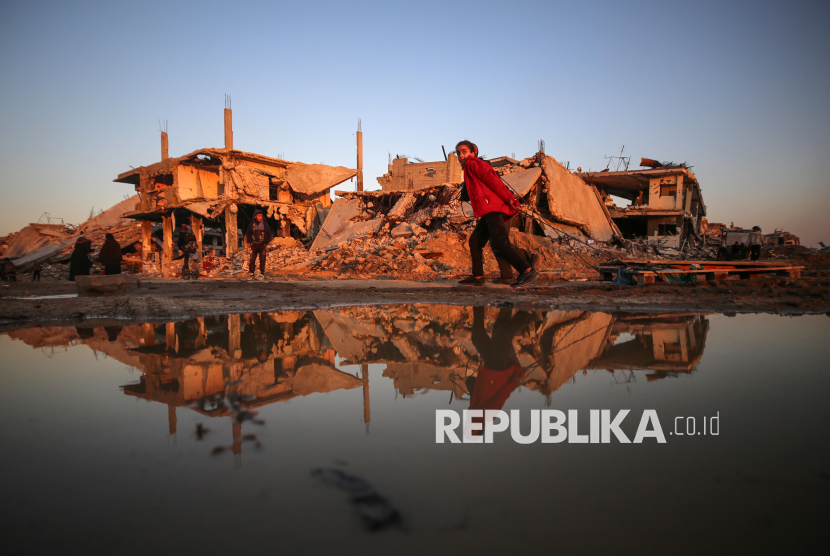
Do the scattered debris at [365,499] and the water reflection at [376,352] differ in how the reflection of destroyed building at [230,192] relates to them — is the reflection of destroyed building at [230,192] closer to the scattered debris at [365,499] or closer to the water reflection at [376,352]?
the water reflection at [376,352]

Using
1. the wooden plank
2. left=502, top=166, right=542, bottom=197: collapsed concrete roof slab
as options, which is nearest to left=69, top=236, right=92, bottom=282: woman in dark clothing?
the wooden plank

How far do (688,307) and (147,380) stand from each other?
4419 mm

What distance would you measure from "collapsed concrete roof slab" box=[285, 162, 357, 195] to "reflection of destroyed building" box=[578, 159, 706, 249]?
A: 532 inches

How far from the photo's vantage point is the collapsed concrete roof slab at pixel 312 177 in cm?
2278

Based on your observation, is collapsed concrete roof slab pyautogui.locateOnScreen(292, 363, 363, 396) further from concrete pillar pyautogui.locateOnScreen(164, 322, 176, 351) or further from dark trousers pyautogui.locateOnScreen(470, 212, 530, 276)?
dark trousers pyautogui.locateOnScreen(470, 212, 530, 276)

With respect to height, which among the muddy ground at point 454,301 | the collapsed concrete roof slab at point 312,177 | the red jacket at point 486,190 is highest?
the collapsed concrete roof slab at point 312,177

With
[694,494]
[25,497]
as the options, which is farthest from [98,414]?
[694,494]

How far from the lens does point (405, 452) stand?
1275mm

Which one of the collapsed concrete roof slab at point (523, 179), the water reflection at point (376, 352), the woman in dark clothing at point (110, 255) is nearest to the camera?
the water reflection at point (376, 352)

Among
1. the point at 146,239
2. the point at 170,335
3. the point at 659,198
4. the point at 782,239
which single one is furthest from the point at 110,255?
the point at 782,239

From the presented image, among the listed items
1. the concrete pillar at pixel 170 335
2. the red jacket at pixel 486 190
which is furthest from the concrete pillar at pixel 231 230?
the concrete pillar at pixel 170 335

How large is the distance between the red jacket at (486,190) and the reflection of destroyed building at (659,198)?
20875 millimetres

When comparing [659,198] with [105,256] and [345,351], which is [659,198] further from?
[345,351]

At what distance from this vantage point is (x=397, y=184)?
35.2 metres
